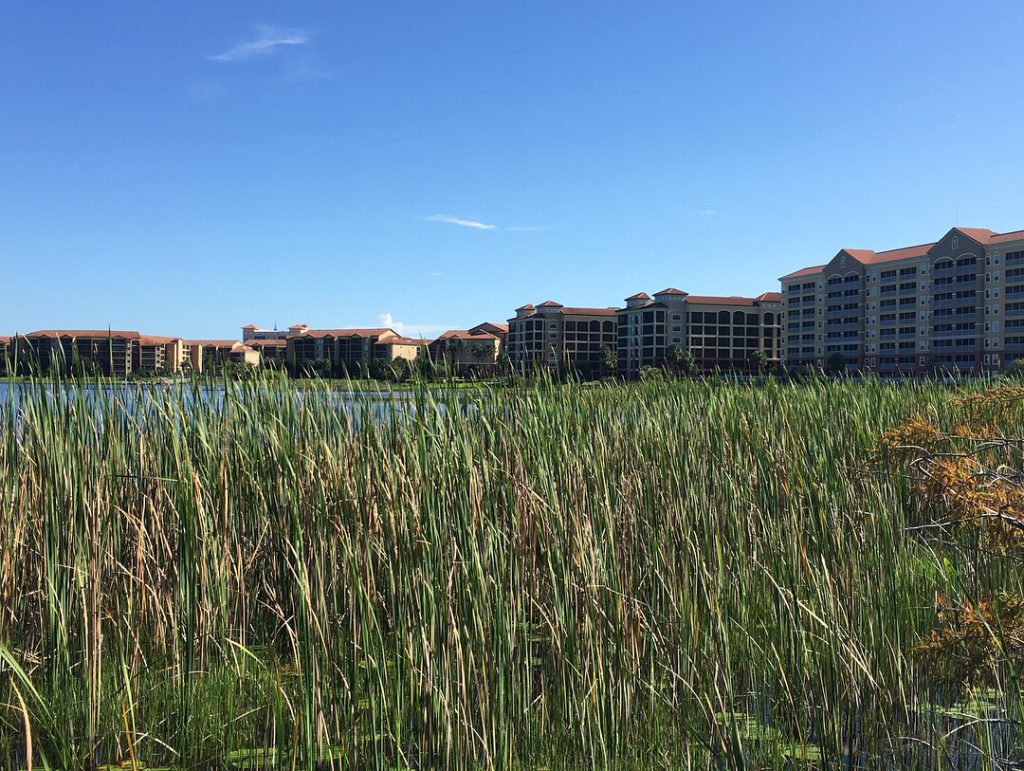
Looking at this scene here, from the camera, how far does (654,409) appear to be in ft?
21.8

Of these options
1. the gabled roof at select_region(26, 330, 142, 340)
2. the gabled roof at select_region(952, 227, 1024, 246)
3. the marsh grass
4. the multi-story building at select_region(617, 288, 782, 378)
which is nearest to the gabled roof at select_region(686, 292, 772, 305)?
the multi-story building at select_region(617, 288, 782, 378)

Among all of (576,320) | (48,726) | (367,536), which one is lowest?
(48,726)

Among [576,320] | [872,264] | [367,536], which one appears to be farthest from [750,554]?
[576,320]

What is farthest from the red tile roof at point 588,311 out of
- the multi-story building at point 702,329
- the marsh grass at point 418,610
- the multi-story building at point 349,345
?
the marsh grass at point 418,610

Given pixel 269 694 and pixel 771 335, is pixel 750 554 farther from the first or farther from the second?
pixel 771 335

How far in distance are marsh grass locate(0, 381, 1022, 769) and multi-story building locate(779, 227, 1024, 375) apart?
5051cm

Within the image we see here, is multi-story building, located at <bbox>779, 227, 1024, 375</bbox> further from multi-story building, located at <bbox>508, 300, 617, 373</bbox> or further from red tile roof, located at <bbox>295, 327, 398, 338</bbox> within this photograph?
red tile roof, located at <bbox>295, 327, 398, 338</bbox>

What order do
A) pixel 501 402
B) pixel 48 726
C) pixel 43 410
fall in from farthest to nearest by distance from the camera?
pixel 501 402, pixel 43 410, pixel 48 726

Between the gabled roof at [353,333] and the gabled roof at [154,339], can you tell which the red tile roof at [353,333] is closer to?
the gabled roof at [353,333]

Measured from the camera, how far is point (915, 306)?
56.8m

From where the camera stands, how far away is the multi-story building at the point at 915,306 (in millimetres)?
50344

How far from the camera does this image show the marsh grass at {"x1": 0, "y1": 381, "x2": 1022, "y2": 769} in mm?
2539

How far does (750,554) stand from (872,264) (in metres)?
64.3

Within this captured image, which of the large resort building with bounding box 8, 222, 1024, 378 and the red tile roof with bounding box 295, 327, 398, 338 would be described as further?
the red tile roof with bounding box 295, 327, 398, 338
